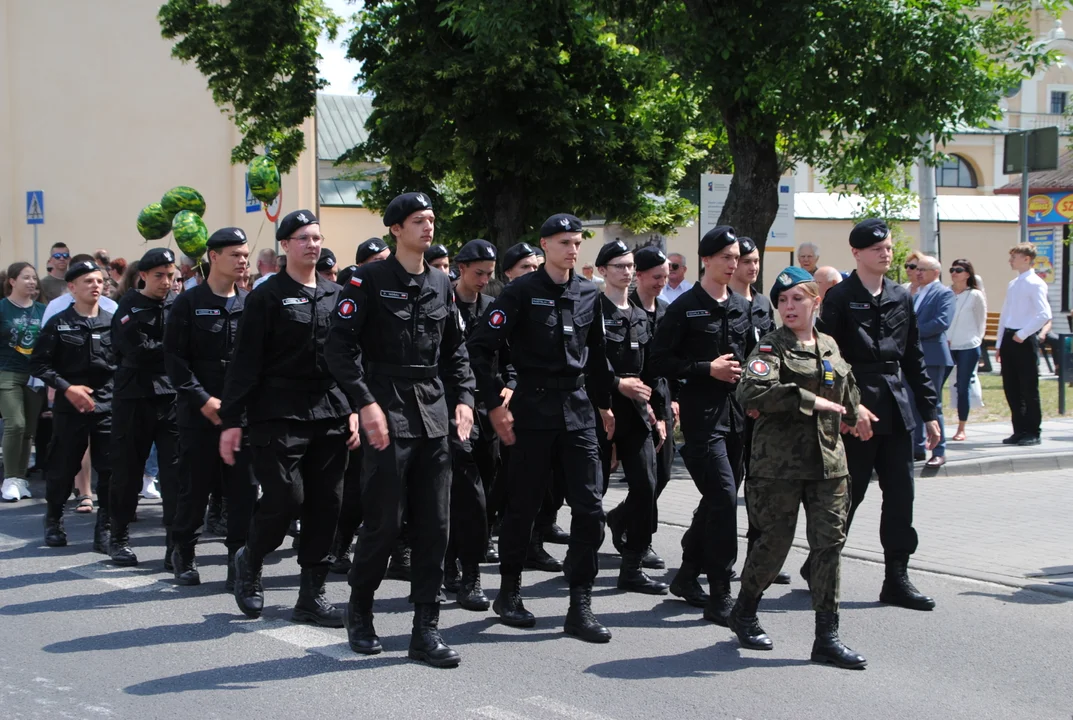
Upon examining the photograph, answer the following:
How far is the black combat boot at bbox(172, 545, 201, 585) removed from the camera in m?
7.39

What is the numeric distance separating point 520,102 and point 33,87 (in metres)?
19.7

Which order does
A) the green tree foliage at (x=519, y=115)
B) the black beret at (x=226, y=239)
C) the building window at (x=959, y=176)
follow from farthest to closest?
1. the building window at (x=959, y=176)
2. the green tree foliage at (x=519, y=115)
3. the black beret at (x=226, y=239)

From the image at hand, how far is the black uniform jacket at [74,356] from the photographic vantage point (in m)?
8.86

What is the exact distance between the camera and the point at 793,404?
223 inches

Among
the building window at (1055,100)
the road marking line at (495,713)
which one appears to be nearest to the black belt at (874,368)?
the road marking line at (495,713)

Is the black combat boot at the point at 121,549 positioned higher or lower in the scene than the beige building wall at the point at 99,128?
lower

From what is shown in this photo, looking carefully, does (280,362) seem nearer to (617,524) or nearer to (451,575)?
(451,575)

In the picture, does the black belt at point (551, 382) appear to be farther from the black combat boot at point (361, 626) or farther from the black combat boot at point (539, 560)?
the black combat boot at point (539, 560)

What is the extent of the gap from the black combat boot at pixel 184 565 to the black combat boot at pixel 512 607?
2.05 m

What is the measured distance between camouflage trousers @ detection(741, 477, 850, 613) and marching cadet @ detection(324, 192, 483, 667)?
141 cm

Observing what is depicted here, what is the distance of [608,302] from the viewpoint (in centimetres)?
727

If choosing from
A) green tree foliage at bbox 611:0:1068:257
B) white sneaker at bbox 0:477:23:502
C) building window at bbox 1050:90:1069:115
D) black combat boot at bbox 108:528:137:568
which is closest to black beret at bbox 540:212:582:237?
black combat boot at bbox 108:528:137:568

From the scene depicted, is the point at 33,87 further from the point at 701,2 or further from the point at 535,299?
the point at 535,299

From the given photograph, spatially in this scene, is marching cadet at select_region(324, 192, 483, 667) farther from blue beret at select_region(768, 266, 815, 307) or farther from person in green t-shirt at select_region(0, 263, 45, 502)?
person in green t-shirt at select_region(0, 263, 45, 502)
